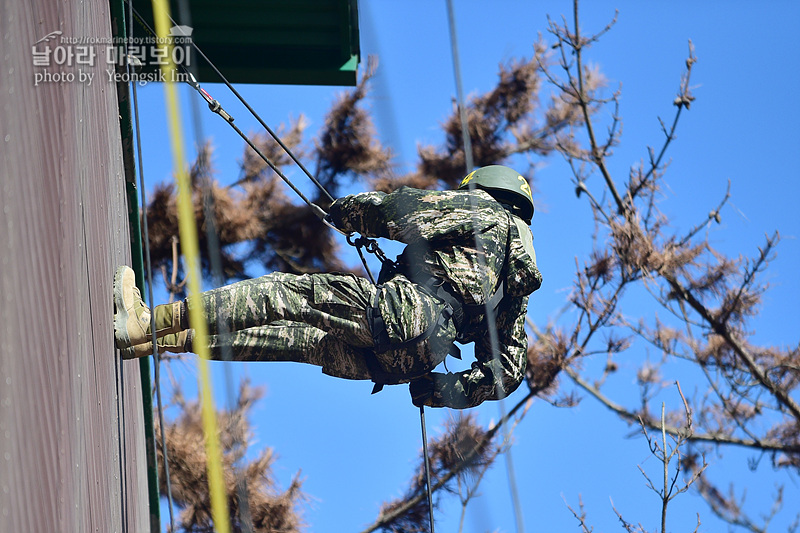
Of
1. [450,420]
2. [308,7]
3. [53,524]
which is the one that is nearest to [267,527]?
[450,420]

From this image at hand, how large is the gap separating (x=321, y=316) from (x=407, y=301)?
42cm

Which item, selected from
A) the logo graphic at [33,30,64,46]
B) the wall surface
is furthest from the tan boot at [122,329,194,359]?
the logo graphic at [33,30,64,46]

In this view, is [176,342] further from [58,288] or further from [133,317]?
[58,288]

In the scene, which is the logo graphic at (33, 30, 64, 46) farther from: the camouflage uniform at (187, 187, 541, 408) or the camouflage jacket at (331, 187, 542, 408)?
the camouflage jacket at (331, 187, 542, 408)

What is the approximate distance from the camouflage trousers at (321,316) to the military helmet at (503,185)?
0.91m

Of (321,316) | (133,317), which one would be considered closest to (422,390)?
(321,316)

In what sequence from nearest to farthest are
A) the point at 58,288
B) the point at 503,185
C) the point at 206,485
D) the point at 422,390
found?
1. the point at 58,288
2. the point at 422,390
3. the point at 503,185
4. the point at 206,485

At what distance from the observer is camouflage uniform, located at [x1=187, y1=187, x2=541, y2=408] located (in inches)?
191

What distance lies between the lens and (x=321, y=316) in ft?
16.0

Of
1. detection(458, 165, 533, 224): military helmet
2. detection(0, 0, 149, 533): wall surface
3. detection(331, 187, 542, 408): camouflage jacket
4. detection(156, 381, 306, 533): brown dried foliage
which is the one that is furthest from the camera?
detection(156, 381, 306, 533): brown dried foliage

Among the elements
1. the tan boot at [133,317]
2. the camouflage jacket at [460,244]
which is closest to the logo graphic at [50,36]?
the tan boot at [133,317]

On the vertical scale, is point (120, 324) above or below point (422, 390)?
above

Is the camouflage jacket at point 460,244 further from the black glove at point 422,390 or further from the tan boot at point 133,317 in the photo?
the tan boot at point 133,317

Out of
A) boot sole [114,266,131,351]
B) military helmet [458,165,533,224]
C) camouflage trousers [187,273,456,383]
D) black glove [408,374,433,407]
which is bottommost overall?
black glove [408,374,433,407]
